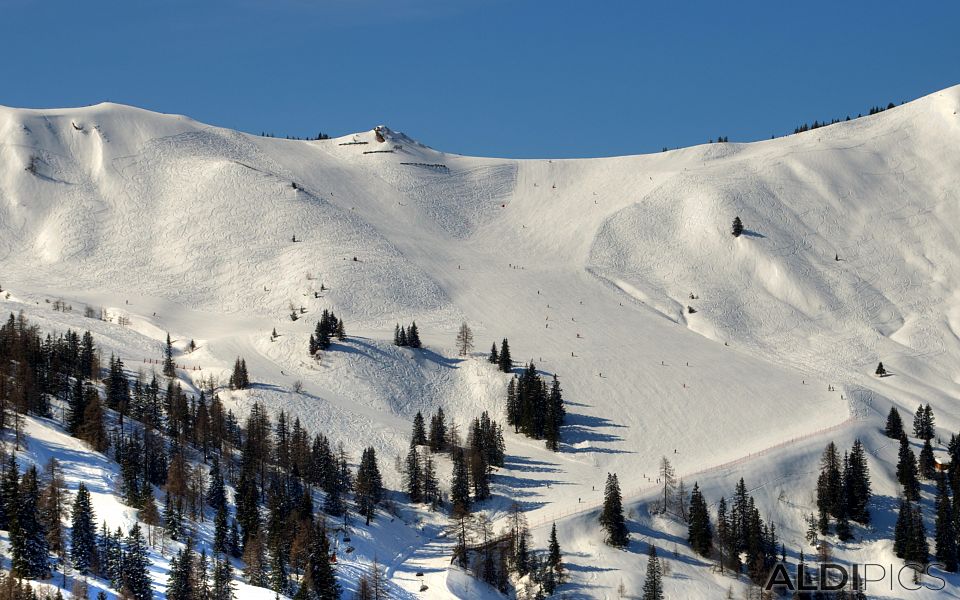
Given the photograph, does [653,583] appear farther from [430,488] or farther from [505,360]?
[505,360]

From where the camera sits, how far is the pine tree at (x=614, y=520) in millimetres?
116062

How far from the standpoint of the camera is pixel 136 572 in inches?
3312


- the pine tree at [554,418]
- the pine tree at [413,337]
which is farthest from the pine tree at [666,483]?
the pine tree at [413,337]

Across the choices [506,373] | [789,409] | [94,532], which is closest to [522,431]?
[506,373]

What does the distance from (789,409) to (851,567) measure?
32763 mm

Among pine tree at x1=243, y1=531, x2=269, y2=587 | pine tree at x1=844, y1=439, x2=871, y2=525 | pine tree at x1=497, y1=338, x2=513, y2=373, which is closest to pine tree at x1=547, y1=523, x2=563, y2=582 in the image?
pine tree at x1=243, y1=531, x2=269, y2=587

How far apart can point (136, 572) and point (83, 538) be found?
5688mm

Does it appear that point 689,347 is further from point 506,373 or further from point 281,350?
point 281,350

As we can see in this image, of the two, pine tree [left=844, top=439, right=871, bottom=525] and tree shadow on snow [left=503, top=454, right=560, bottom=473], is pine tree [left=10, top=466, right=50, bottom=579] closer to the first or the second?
tree shadow on snow [left=503, top=454, right=560, bottom=473]

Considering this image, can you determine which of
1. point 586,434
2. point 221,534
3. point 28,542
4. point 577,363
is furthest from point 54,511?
point 577,363

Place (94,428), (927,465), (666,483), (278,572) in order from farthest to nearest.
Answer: (927,465), (666,483), (94,428), (278,572)

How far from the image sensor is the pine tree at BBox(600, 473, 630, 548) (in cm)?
11606

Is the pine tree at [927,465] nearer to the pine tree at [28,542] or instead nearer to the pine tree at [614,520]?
the pine tree at [614,520]

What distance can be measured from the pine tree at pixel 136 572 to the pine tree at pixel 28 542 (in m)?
5.65
